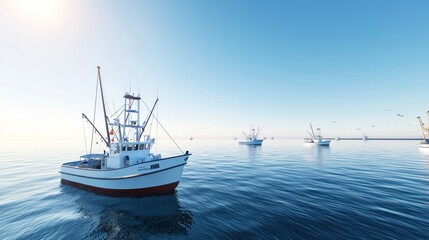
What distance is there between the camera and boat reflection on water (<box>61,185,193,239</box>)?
10109mm

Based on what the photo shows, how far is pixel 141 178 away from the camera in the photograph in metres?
15.9

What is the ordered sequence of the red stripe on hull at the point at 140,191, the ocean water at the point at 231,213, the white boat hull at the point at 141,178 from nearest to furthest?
the ocean water at the point at 231,213
the white boat hull at the point at 141,178
the red stripe on hull at the point at 140,191

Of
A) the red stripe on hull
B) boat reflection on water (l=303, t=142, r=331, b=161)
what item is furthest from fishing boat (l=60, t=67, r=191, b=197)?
boat reflection on water (l=303, t=142, r=331, b=161)

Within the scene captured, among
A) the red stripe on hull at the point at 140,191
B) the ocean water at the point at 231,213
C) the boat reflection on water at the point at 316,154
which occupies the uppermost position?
the red stripe on hull at the point at 140,191

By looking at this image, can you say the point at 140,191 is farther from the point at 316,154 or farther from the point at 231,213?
the point at 316,154

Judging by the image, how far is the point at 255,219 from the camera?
11250mm

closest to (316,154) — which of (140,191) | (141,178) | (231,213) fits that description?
(231,213)

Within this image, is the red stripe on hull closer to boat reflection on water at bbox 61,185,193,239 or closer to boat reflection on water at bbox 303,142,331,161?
boat reflection on water at bbox 61,185,193,239

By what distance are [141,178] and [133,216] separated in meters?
4.07

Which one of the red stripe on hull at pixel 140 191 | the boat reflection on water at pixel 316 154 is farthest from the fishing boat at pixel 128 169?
the boat reflection on water at pixel 316 154

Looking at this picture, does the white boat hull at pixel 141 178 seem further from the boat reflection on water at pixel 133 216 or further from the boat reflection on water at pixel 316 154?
the boat reflection on water at pixel 316 154

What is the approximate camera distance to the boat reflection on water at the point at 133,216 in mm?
10109

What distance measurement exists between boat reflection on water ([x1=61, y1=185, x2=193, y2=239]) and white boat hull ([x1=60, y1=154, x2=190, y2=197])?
0.66 meters

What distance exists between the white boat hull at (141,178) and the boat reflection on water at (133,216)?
0.66m
